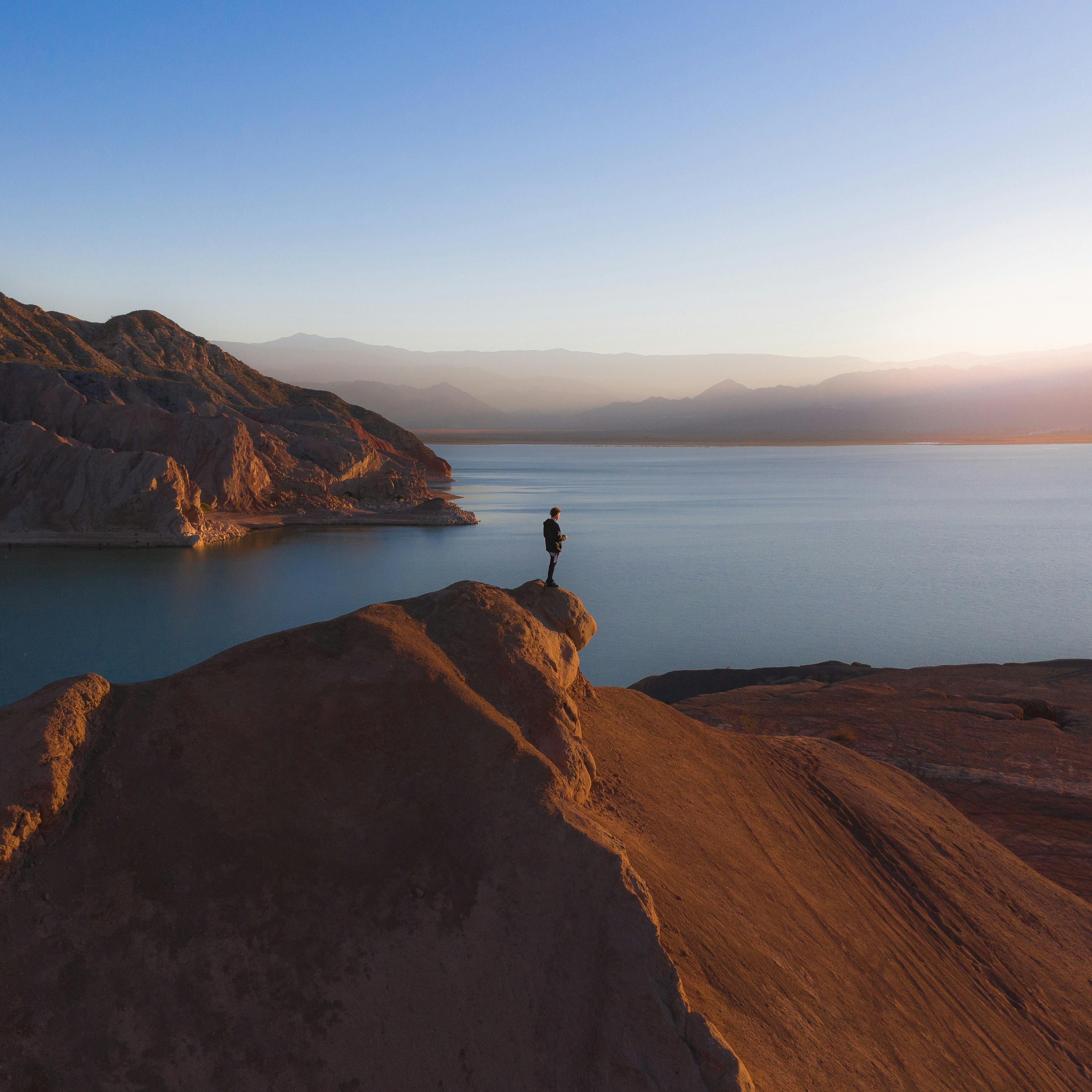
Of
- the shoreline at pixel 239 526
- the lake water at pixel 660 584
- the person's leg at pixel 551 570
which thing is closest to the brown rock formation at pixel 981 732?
the person's leg at pixel 551 570

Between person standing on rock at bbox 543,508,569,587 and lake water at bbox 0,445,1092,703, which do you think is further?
lake water at bbox 0,445,1092,703

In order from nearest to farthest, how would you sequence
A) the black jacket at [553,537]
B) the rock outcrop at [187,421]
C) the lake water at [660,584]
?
the black jacket at [553,537] → the lake water at [660,584] → the rock outcrop at [187,421]

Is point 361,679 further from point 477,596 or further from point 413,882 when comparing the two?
point 477,596

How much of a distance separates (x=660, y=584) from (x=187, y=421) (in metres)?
40.6

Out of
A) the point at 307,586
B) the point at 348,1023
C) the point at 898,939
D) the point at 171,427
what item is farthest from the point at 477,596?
the point at 171,427

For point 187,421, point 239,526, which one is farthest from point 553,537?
point 187,421

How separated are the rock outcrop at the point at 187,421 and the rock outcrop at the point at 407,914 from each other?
159ft

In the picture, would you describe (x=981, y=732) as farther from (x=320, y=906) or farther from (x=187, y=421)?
(x=187, y=421)

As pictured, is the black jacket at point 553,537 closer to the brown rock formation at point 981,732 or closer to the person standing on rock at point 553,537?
the person standing on rock at point 553,537

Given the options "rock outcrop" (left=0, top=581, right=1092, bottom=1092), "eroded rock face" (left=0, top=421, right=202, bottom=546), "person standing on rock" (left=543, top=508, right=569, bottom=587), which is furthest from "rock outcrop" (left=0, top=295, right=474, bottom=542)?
"rock outcrop" (left=0, top=581, right=1092, bottom=1092)

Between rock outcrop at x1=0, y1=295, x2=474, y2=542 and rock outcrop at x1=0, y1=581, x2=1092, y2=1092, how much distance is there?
1911 inches

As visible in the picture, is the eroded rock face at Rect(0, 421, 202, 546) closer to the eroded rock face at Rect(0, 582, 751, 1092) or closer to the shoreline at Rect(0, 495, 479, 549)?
the shoreline at Rect(0, 495, 479, 549)

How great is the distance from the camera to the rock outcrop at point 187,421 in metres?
54.5

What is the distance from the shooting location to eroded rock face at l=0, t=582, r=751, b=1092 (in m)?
4.58
